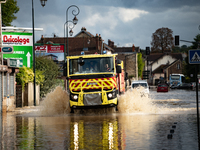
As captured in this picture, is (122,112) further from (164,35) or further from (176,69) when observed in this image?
(176,69)

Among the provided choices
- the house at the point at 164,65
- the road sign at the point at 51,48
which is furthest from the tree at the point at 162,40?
the road sign at the point at 51,48

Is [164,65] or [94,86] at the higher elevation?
[164,65]

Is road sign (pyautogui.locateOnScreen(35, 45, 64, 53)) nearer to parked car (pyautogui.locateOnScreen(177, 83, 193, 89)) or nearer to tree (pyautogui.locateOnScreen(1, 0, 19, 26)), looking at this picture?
tree (pyautogui.locateOnScreen(1, 0, 19, 26))

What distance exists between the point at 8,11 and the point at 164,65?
109852mm

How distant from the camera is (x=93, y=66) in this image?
20.4 m

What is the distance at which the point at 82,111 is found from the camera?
22.1m

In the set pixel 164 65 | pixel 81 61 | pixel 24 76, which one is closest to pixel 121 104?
pixel 81 61

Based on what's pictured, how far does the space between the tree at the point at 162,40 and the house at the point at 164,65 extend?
26.2m

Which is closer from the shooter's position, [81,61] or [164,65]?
[81,61]

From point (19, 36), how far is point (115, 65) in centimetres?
1550

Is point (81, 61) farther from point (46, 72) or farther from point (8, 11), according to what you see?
point (8, 11)

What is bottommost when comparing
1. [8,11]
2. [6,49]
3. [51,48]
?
[6,49]

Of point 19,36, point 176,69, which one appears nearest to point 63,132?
point 19,36

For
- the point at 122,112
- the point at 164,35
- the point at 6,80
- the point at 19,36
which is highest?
the point at 164,35
